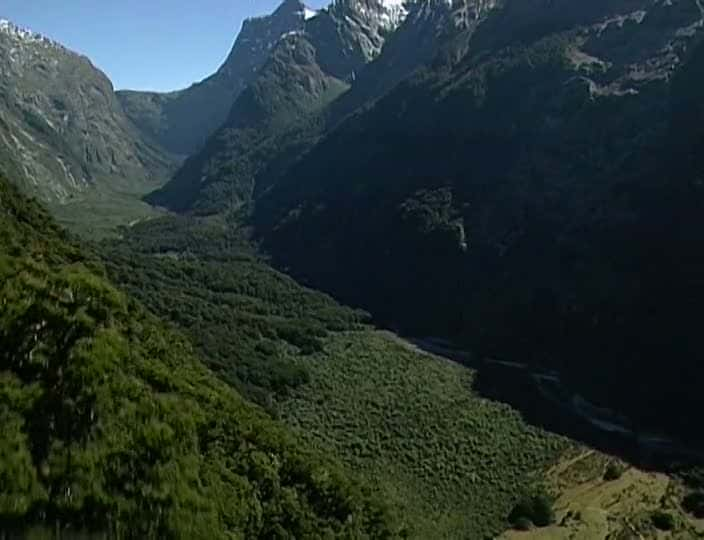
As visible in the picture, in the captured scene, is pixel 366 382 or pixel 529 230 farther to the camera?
pixel 529 230

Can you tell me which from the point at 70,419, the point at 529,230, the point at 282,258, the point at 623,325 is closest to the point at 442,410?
the point at 623,325

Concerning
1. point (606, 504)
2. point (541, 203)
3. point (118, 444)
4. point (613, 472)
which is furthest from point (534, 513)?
point (541, 203)

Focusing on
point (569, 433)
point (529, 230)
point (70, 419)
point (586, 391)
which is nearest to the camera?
point (70, 419)

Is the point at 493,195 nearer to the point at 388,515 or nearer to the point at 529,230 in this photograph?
the point at 529,230

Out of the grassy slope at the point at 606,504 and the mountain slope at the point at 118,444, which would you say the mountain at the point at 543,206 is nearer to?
the grassy slope at the point at 606,504

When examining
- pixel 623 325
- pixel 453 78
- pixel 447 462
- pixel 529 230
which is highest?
pixel 453 78

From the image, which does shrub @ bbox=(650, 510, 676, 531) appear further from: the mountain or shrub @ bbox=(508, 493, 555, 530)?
the mountain

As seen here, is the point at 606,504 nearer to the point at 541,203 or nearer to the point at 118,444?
the point at 118,444
